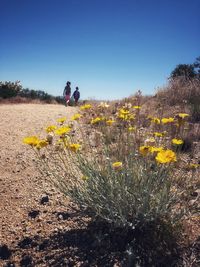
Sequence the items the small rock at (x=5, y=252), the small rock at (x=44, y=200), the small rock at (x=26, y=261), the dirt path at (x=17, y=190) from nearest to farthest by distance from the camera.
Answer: the small rock at (x=26, y=261)
the small rock at (x=5, y=252)
the dirt path at (x=17, y=190)
the small rock at (x=44, y=200)

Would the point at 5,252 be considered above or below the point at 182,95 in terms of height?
below

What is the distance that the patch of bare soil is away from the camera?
248cm

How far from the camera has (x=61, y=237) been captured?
2.88 m

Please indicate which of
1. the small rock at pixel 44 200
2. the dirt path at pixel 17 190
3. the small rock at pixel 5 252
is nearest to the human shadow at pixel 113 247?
the small rock at pixel 5 252

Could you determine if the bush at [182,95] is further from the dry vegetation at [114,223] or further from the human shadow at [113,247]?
the human shadow at [113,247]

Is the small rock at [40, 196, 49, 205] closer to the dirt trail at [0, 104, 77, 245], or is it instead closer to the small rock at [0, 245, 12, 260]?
the dirt trail at [0, 104, 77, 245]

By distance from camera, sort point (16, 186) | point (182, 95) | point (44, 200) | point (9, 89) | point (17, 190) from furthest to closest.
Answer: point (9, 89) < point (182, 95) < point (16, 186) < point (17, 190) < point (44, 200)

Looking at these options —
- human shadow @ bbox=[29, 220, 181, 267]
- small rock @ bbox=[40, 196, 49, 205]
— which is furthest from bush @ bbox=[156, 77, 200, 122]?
human shadow @ bbox=[29, 220, 181, 267]

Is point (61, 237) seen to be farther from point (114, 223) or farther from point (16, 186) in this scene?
point (16, 186)

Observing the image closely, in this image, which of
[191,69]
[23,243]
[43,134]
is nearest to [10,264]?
[23,243]

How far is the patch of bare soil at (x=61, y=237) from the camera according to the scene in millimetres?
2480

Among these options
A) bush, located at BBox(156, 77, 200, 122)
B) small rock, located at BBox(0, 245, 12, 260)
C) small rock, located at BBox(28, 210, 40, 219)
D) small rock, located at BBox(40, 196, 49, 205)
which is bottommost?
small rock, located at BBox(0, 245, 12, 260)

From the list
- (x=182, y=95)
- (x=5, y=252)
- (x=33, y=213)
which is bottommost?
(x=5, y=252)

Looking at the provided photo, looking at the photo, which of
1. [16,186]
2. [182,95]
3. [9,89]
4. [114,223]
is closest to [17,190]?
[16,186]
